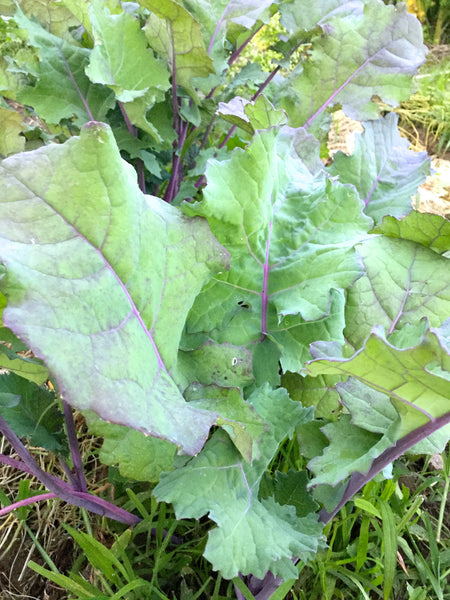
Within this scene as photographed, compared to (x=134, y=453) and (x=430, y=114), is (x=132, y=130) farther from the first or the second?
(x=430, y=114)

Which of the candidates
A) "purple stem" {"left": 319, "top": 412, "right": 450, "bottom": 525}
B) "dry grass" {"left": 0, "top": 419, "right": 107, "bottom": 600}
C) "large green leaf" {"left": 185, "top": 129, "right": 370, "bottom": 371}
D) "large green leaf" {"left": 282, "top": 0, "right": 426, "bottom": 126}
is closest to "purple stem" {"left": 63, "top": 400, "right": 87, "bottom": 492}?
"dry grass" {"left": 0, "top": 419, "right": 107, "bottom": 600}

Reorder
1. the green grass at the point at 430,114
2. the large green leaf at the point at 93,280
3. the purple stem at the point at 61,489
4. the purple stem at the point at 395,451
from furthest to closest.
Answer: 1. the green grass at the point at 430,114
2. the purple stem at the point at 61,489
3. the purple stem at the point at 395,451
4. the large green leaf at the point at 93,280

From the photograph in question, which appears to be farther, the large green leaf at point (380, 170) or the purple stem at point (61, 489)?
the large green leaf at point (380, 170)

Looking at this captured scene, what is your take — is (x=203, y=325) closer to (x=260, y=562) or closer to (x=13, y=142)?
(x=260, y=562)

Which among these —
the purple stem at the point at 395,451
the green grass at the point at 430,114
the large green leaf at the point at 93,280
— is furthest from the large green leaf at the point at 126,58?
the green grass at the point at 430,114

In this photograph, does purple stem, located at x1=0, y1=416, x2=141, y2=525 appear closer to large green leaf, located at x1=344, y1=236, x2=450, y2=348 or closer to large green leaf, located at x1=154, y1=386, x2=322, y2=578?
large green leaf, located at x1=154, y1=386, x2=322, y2=578

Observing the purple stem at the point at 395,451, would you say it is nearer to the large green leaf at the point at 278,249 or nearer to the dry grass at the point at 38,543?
the large green leaf at the point at 278,249

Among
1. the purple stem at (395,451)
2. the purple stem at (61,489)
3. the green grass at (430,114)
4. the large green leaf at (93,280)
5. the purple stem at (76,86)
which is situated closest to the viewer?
the large green leaf at (93,280)

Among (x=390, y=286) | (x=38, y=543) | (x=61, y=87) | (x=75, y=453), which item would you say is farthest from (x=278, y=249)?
(x=38, y=543)
